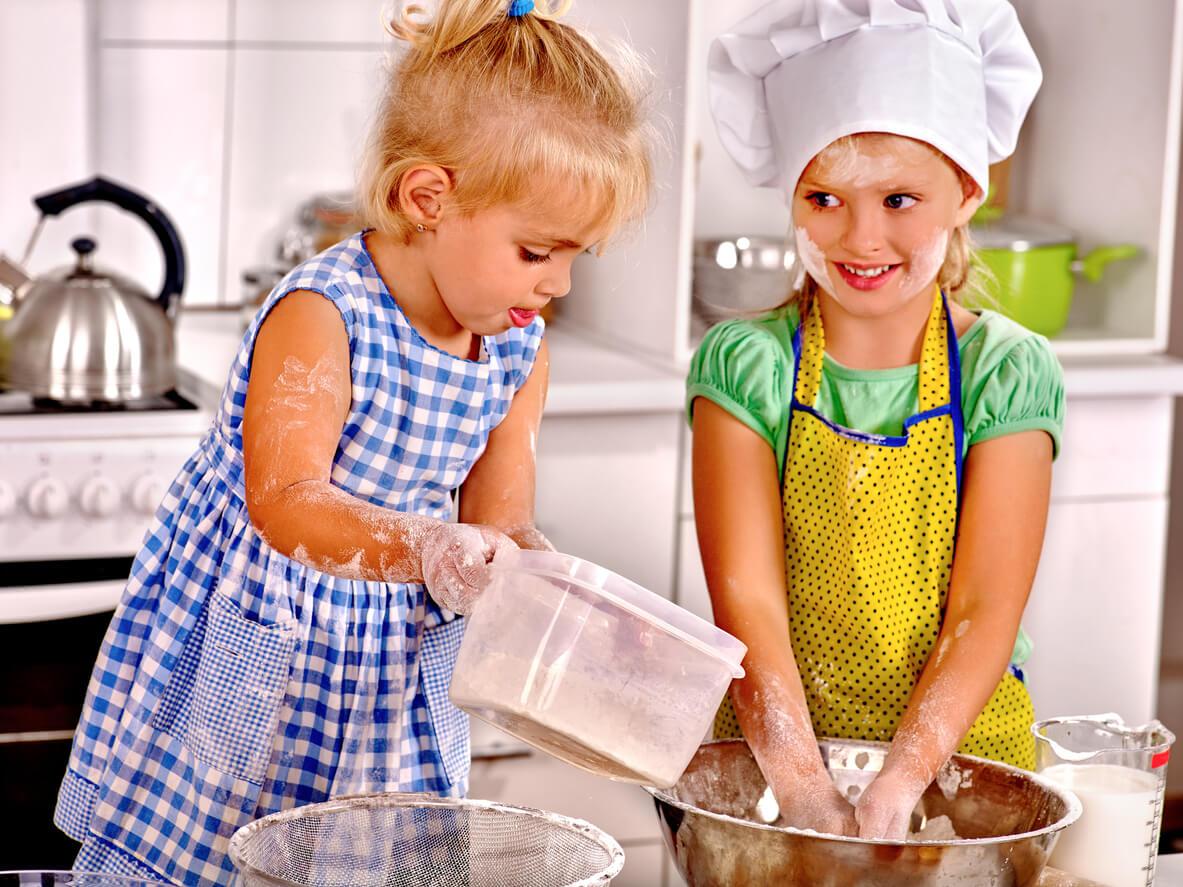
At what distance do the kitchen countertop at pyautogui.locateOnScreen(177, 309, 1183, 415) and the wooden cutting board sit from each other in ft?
3.26

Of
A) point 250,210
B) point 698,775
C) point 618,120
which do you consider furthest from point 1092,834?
point 250,210

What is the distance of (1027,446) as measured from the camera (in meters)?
1.08

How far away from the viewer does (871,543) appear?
3.65 ft

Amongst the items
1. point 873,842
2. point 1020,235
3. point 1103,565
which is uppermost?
point 1020,235

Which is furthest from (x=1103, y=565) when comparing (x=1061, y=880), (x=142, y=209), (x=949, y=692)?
(x=142, y=209)

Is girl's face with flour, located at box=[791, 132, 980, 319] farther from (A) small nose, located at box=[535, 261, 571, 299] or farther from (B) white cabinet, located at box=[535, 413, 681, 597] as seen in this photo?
(B) white cabinet, located at box=[535, 413, 681, 597]

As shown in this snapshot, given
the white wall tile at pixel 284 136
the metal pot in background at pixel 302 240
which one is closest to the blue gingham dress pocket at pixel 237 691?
the metal pot in background at pixel 302 240

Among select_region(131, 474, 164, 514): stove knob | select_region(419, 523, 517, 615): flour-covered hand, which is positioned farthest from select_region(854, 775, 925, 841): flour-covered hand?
select_region(131, 474, 164, 514): stove knob

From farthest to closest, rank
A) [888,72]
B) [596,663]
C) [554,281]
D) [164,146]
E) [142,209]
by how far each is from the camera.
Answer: [164,146] → [142,209] → [888,72] → [554,281] → [596,663]

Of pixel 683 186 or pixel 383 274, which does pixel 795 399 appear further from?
pixel 683 186

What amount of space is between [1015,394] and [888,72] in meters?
0.26

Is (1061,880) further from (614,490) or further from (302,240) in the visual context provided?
(302,240)

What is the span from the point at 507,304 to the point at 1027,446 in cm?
43

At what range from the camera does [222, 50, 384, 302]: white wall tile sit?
7.52 ft
